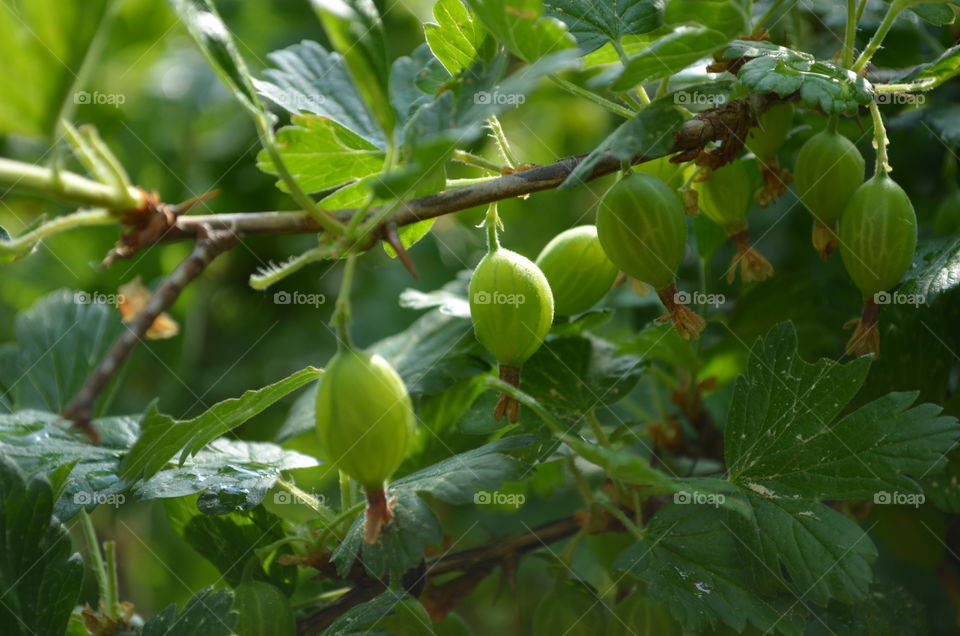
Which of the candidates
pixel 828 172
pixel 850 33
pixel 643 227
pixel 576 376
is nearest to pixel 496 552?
pixel 576 376

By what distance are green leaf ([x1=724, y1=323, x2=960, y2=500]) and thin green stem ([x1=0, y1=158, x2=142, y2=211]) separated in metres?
0.60

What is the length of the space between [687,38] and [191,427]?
1.83 ft

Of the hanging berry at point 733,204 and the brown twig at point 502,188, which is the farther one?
the hanging berry at point 733,204

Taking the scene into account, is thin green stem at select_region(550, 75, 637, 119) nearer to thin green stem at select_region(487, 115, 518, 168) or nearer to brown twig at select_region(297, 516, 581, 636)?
thin green stem at select_region(487, 115, 518, 168)

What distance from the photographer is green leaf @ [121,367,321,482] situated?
0.78m

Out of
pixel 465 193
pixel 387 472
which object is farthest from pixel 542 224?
pixel 387 472

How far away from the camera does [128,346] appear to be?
2.16ft

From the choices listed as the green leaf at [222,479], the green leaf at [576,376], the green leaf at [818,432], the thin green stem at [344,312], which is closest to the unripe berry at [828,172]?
the green leaf at [818,432]

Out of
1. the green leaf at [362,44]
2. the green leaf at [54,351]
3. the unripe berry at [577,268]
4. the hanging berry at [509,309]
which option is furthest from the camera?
the green leaf at [54,351]

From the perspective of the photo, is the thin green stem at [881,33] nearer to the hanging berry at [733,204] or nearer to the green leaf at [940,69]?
the green leaf at [940,69]

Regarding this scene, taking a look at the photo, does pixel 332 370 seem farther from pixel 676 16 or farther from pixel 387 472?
pixel 676 16

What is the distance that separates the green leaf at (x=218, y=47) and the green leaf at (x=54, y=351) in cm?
74

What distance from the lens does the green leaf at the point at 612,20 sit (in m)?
0.84

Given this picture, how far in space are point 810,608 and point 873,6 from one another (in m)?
0.84
